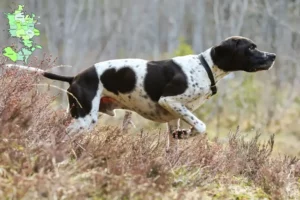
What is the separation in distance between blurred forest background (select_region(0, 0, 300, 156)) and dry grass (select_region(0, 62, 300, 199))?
1039cm

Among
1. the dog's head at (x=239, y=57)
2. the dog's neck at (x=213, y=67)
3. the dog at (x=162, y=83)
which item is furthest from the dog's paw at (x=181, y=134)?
the dog's head at (x=239, y=57)

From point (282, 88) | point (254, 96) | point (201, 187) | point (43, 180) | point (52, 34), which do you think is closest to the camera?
point (43, 180)

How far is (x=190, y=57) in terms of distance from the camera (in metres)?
6.68

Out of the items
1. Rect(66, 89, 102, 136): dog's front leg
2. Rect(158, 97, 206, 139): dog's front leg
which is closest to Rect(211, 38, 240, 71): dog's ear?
Rect(158, 97, 206, 139): dog's front leg

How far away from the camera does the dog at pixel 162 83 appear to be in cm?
639

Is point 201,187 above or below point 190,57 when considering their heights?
below

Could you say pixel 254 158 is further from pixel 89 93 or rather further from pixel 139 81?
pixel 89 93

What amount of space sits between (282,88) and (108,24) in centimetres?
1322

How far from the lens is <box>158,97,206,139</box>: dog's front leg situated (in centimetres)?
636

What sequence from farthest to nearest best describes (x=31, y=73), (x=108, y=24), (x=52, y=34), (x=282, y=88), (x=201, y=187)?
1. (x=108, y=24)
2. (x=52, y=34)
3. (x=282, y=88)
4. (x=31, y=73)
5. (x=201, y=187)

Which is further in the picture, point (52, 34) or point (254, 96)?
point (52, 34)

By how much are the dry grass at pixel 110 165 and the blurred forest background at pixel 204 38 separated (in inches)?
409

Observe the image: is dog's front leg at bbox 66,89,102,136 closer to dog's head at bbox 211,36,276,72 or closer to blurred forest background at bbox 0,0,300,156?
dog's head at bbox 211,36,276,72

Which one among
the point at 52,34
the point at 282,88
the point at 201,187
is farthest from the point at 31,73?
the point at 52,34
